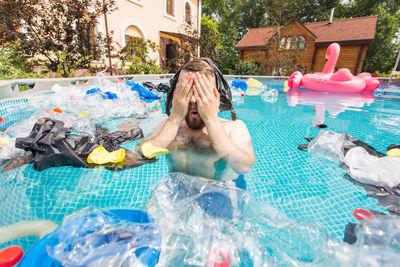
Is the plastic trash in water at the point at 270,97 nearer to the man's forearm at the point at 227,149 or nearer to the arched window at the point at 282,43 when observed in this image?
the man's forearm at the point at 227,149

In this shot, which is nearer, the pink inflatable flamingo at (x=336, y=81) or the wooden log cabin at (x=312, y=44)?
the pink inflatable flamingo at (x=336, y=81)

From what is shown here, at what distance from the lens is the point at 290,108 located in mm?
5711

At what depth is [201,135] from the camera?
1.86m

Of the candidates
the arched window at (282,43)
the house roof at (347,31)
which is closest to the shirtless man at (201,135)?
the arched window at (282,43)

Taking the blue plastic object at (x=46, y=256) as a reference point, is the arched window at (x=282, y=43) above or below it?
above

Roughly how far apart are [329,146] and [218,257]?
8.33 feet

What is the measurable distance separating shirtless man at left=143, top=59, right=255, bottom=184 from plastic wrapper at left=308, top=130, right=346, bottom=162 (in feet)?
4.93

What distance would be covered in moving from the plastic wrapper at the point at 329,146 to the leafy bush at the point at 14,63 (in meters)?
7.68

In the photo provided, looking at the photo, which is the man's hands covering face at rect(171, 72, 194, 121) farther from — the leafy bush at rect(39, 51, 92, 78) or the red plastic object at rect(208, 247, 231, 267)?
the leafy bush at rect(39, 51, 92, 78)

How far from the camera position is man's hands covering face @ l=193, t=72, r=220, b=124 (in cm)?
145

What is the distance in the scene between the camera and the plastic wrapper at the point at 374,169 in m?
2.00

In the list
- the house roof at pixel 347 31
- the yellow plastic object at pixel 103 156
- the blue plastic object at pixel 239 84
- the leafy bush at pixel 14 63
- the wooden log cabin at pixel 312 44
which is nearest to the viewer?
the yellow plastic object at pixel 103 156

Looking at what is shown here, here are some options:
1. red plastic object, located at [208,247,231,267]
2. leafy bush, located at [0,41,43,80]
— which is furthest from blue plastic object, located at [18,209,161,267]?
leafy bush, located at [0,41,43,80]

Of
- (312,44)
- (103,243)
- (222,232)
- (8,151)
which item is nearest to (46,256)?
(103,243)
